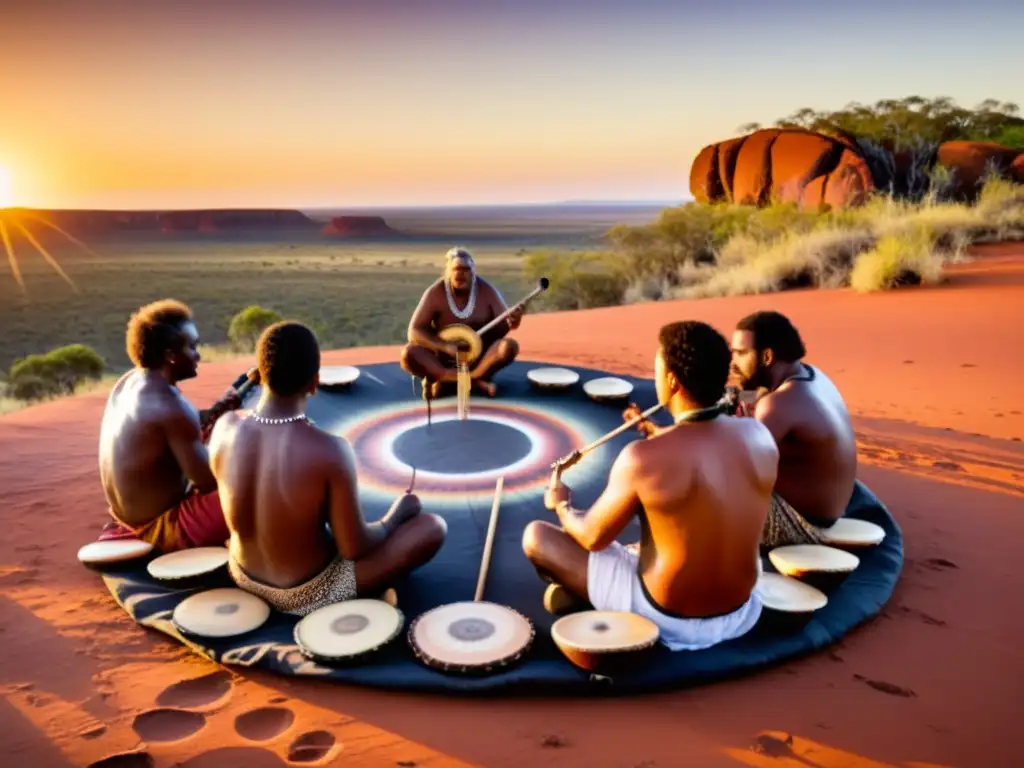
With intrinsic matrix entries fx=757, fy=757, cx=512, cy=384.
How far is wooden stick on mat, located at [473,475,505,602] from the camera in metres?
3.59

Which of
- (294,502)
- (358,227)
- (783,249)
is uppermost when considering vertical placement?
(358,227)

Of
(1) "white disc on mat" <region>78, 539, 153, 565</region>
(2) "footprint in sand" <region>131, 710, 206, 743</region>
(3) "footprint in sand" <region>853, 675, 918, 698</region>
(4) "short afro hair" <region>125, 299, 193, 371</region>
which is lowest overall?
(3) "footprint in sand" <region>853, 675, 918, 698</region>

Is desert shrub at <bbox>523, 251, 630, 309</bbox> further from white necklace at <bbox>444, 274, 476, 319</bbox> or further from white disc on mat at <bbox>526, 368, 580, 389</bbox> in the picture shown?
white necklace at <bbox>444, 274, 476, 319</bbox>

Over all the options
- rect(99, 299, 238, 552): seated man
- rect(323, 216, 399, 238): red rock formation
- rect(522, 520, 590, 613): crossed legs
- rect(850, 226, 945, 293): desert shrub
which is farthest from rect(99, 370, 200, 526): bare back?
rect(323, 216, 399, 238): red rock formation

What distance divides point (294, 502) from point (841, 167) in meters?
27.0

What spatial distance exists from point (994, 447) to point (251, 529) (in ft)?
18.7

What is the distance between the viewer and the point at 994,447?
6.05 metres

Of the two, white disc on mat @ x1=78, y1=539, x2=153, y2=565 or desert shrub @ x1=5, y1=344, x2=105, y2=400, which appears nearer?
white disc on mat @ x1=78, y1=539, x2=153, y2=565

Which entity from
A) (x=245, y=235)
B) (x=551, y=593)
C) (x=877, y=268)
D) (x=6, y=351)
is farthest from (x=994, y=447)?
(x=245, y=235)

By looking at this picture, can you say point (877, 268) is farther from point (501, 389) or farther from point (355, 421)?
point (355, 421)

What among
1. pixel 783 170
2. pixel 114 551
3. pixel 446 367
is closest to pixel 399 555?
pixel 114 551

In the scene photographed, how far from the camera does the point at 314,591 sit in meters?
3.33

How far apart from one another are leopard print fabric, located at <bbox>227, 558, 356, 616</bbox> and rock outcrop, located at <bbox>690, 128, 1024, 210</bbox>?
21.9 m

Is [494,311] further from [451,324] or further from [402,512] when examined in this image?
[402,512]
